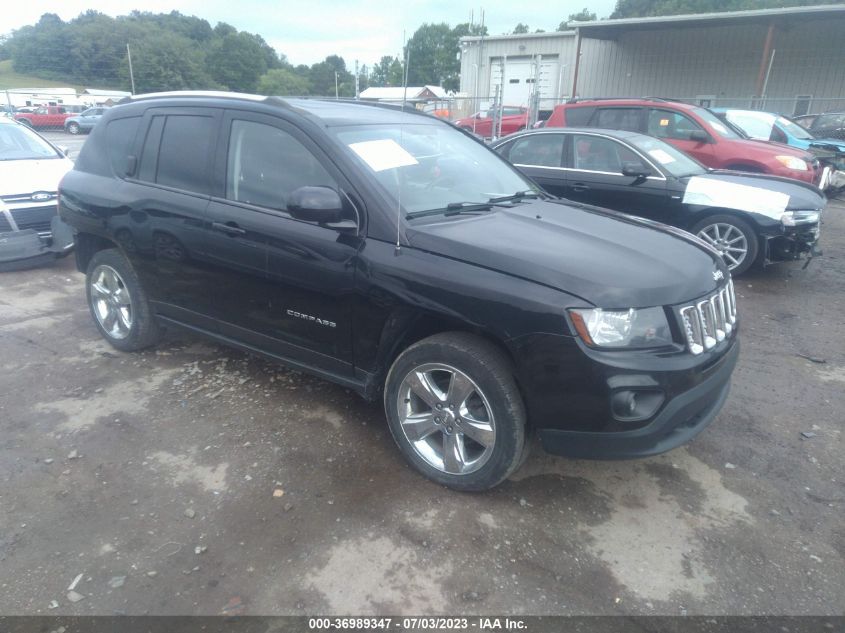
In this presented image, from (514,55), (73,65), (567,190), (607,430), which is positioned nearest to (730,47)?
(514,55)

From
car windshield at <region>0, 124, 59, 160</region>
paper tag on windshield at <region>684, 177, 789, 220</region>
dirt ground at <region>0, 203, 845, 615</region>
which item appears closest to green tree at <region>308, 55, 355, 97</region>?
dirt ground at <region>0, 203, 845, 615</region>

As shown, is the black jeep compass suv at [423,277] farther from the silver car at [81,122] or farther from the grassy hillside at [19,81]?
the grassy hillside at [19,81]

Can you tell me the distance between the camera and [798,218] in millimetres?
6164

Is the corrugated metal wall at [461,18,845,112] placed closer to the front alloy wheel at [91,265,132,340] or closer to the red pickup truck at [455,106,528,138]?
the red pickup truck at [455,106,528,138]

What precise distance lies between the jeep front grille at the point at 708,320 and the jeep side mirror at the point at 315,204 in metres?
1.70

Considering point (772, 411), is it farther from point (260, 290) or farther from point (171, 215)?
point (171, 215)

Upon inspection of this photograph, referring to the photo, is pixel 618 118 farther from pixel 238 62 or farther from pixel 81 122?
pixel 81 122

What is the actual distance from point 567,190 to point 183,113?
184 inches

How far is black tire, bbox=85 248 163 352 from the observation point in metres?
4.33

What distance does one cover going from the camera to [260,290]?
3.49 meters

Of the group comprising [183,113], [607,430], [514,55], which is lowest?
[607,430]

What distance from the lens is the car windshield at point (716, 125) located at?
879 cm

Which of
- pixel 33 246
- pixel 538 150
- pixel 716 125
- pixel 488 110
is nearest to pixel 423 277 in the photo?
pixel 538 150

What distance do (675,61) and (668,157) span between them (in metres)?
23.3
